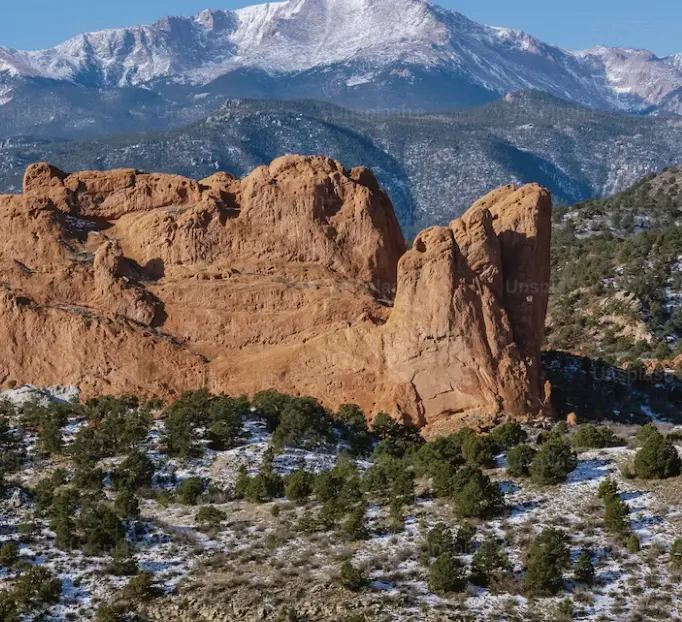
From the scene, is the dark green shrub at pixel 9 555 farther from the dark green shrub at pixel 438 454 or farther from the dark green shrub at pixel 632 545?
the dark green shrub at pixel 632 545

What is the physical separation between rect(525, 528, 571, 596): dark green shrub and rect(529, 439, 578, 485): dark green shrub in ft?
15.2

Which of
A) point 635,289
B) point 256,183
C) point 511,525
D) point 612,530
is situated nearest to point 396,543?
point 511,525

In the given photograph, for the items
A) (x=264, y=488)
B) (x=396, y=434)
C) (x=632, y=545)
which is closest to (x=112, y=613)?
(x=264, y=488)

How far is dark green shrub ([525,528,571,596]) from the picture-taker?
34094 mm

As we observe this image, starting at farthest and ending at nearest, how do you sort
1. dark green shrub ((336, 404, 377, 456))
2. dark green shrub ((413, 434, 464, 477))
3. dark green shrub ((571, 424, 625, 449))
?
dark green shrub ((336, 404, 377, 456))
dark green shrub ((571, 424, 625, 449))
dark green shrub ((413, 434, 464, 477))

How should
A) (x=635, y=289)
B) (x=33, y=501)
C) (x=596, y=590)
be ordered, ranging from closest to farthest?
(x=596, y=590) → (x=33, y=501) → (x=635, y=289)

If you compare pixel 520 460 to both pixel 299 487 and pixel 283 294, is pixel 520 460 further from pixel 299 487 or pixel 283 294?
pixel 283 294

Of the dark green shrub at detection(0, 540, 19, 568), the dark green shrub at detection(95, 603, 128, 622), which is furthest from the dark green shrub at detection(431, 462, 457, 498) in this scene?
the dark green shrub at detection(0, 540, 19, 568)

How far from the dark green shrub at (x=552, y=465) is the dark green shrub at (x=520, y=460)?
25 cm

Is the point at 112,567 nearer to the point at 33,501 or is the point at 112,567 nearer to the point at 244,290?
the point at 33,501

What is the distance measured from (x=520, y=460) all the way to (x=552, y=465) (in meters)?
0.97

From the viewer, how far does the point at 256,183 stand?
159ft

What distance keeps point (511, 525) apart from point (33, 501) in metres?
13.4

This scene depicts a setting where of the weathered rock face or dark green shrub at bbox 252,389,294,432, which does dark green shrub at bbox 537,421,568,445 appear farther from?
dark green shrub at bbox 252,389,294,432
